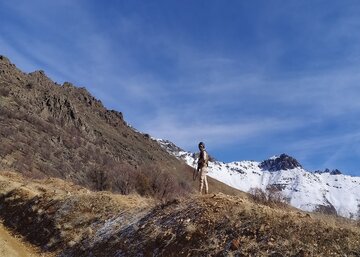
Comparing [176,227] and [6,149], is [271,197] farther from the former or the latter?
[6,149]

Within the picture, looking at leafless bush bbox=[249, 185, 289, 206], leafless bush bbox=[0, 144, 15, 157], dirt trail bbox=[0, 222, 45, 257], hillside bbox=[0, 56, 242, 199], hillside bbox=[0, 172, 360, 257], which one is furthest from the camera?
leafless bush bbox=[0, 144, 15, 157]

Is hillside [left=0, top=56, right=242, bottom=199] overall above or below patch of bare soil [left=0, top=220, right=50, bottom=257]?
above

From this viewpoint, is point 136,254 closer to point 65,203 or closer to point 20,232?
point 65,203

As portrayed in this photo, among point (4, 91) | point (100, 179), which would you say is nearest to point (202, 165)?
point (100, 179)

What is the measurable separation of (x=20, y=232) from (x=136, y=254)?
993cm

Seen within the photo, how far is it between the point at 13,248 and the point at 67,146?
99.7 meters

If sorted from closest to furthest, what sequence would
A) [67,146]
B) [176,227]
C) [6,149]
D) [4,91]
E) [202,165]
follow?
1. [176,227]
2. [202,165]
3. [6,149]
4. [67,146]
5. [4,91]

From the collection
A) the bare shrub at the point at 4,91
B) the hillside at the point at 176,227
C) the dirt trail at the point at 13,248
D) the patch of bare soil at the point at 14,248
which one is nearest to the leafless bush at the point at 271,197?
the hillside at the point at 176,227

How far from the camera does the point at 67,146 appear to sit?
11681 cm

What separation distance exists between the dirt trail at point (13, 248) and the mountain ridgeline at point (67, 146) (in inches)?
396

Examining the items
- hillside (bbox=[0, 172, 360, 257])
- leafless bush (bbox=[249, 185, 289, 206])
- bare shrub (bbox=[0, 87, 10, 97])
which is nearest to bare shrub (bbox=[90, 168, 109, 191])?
hillside (bbox=[0, 172, 360, 257])

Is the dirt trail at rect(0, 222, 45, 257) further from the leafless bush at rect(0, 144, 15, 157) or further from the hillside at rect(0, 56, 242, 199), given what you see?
the leafless bush at rect(0, 144, 15, 157)

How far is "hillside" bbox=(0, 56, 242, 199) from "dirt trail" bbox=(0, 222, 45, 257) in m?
10.2

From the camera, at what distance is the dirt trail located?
18344 mm
